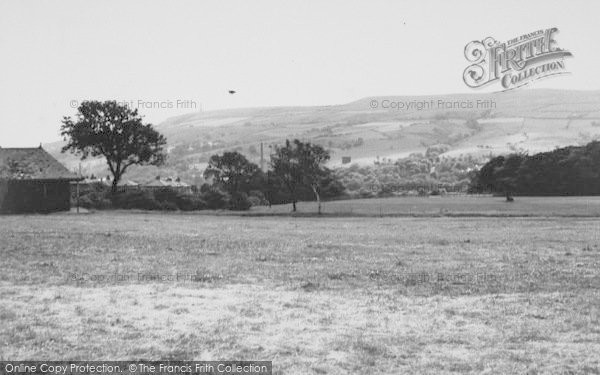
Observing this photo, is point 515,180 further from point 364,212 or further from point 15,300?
point 15,300

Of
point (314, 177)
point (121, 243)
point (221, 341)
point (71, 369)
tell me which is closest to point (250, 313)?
point (221, 341)

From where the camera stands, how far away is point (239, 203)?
281ft

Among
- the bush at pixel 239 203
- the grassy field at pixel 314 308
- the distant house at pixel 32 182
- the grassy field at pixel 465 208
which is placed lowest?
the grassy field at pixel 314 308

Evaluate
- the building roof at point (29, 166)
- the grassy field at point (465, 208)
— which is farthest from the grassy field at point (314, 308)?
the building roof at point (29, 166)

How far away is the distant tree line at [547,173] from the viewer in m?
86.1

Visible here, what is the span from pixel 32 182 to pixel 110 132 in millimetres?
18492

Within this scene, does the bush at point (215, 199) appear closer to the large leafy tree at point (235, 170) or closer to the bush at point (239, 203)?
the bush at point (239, 203)

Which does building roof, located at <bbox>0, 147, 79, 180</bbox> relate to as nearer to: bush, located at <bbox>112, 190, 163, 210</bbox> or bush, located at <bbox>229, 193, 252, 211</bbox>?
bush, located at <bbox>112, 190, 163, 210</bbox>

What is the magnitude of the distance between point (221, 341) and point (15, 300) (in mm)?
5961

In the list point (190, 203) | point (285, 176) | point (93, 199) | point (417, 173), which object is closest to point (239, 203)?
point (190, 203)

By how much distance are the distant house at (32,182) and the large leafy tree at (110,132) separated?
11335mm

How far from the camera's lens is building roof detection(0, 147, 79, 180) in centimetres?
6731

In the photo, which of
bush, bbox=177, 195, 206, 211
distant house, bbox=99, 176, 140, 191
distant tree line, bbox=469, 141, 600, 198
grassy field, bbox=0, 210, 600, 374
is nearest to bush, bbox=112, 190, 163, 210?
bush, bbox=177, 195, 206, 211

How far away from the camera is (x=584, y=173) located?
86.2 metres
